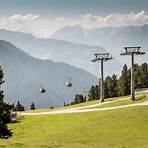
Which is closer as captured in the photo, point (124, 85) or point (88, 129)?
point (88, 129)

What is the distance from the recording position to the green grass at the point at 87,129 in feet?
173

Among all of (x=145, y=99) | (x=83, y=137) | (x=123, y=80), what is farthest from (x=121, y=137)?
(x=123, y=80)

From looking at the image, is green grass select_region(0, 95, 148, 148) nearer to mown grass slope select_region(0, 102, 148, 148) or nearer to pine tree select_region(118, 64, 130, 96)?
mown grass slope select_region(0, 102, 148, 148)

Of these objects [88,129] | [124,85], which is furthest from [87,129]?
[124,85]

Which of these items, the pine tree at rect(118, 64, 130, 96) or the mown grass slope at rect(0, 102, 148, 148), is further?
the pine tree at rect(118, 64, 130, 96)

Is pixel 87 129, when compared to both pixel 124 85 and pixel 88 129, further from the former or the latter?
pixel 124 85

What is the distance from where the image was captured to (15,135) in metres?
68.3

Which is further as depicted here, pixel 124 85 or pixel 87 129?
pixel 124 85

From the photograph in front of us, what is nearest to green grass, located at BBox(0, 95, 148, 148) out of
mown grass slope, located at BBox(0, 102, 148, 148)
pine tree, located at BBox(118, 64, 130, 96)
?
mown grass slope, located at BBox(0, 102, 148, 148)

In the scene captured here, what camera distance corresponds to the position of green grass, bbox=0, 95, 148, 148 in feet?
173

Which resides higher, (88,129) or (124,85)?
(124,85)

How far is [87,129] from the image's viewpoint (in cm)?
6594

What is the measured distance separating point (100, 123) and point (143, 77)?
88638 mm

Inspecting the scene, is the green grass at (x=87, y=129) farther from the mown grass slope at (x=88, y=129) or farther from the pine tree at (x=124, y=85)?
the pine tree at (x=124, y=85)
